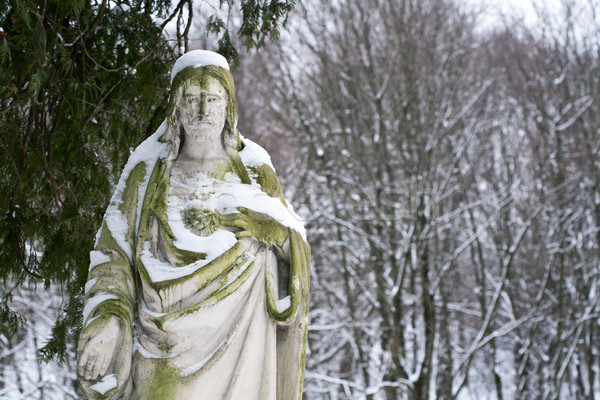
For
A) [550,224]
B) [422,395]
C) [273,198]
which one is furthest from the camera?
[550,224]

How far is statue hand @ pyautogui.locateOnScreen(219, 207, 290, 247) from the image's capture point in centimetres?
335

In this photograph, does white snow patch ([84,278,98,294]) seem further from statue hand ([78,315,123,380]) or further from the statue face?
the statue face

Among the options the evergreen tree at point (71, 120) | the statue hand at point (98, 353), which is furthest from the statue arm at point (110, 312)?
the evergreen tree at point (71, 120)

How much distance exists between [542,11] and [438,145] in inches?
179

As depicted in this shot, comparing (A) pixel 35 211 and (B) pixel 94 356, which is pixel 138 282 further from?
(A) pixel 35 211

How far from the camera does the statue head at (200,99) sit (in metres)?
3.39

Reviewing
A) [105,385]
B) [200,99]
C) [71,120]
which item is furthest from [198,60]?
[71,120]

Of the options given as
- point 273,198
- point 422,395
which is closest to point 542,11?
point 422,395

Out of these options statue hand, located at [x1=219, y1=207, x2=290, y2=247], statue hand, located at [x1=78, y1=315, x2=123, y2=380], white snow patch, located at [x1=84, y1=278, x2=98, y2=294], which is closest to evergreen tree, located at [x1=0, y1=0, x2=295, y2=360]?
white snow patch, located at [x1=84, y1=278, x2=98, y2=294]

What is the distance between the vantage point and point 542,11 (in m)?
16.6

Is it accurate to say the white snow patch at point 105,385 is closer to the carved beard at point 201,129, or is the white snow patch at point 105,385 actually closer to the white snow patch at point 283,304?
the white snow patch at point 283,304

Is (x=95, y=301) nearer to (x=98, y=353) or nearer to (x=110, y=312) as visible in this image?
(x=110, y=312)

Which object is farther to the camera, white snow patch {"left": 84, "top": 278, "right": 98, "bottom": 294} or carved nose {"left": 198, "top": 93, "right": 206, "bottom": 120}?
carved nose {"left": 198, "top": 93, "right": 206, "bottom": 120}

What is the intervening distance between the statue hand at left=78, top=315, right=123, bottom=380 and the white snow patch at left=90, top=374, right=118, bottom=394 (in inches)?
1.1
